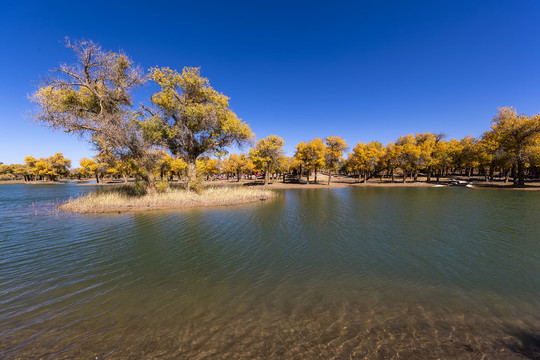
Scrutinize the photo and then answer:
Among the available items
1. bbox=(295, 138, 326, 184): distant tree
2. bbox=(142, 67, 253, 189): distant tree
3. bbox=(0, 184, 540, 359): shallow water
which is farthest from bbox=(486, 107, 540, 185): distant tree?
bbox=(142, 67, 253, 189): distant tree

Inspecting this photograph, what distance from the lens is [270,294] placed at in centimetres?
668

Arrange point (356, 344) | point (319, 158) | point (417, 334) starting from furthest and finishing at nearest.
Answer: point (319, 158)
point (417, 334)
point (356, 344)

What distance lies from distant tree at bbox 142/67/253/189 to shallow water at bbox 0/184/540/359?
16044mm

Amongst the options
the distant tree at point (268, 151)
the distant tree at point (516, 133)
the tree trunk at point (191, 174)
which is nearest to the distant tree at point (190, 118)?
the tree trunk at point (191, 174)

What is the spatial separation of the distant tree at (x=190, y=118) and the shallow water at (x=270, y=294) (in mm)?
16044

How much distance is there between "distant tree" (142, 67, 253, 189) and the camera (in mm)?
25359

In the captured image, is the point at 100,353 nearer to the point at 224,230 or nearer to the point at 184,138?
the point at 224,230

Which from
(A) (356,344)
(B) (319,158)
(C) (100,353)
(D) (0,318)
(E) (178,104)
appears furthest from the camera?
(B) (319,158)

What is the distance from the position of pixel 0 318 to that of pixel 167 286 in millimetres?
4015

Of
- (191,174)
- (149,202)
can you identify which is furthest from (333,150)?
(149,202)

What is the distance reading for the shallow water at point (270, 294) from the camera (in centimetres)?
463

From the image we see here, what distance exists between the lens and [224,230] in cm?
1394

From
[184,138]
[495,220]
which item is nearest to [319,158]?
[184,138]

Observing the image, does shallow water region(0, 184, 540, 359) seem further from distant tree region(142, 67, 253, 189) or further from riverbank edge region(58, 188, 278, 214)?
distant tree region(142, 67, 253, 189)
